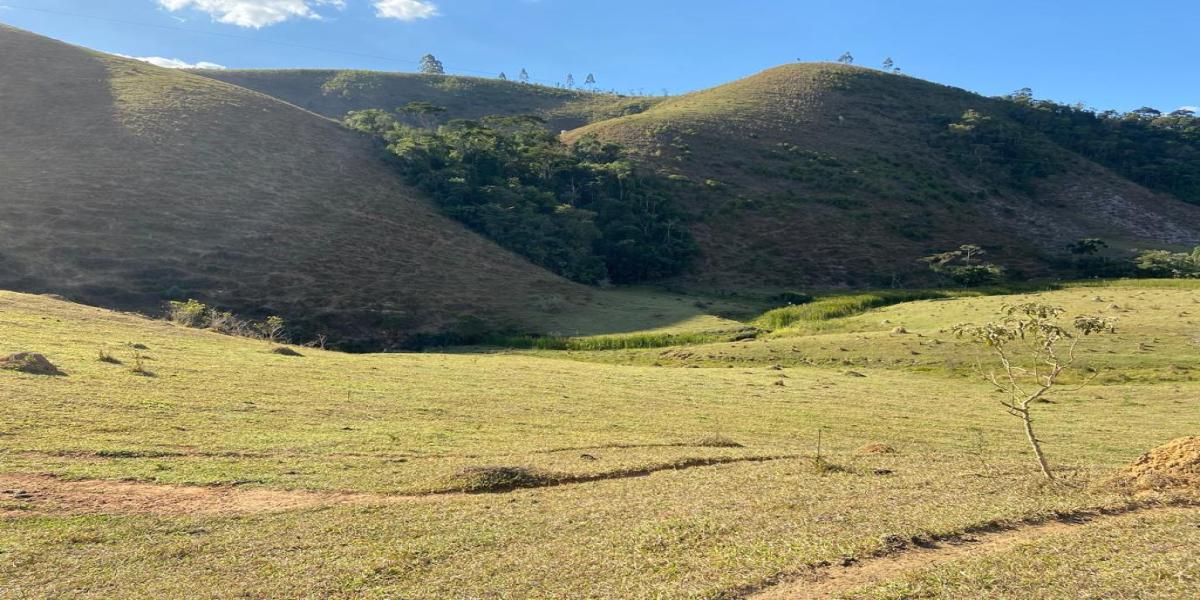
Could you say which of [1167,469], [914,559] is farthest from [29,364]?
[1167,469]

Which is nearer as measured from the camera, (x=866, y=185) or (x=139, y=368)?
(x=139, y=368)

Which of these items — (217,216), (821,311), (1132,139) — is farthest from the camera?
(1132,139)

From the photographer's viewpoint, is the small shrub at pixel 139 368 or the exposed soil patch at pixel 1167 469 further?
the small shrub at pixel 139 368

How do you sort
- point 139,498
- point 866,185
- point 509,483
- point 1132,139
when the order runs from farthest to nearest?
1. point 1132,139
2. point 866,185
3. point 509,483
4. point 139,498

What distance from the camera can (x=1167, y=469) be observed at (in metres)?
12.7

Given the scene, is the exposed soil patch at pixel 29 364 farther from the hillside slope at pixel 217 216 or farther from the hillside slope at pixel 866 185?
the hillside slope at pixel 866 185

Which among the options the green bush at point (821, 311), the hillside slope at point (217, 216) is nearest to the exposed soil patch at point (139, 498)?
the hillside slope at point (217, 216)

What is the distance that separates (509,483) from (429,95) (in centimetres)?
17245

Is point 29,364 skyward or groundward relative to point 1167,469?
groundward

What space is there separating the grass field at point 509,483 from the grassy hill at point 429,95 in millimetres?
138540

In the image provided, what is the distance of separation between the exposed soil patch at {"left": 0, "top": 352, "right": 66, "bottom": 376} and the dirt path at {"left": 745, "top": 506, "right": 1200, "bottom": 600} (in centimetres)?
1971

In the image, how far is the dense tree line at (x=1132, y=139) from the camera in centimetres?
11644

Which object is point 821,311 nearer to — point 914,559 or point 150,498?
point 914,559

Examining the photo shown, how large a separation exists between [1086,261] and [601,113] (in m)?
103
